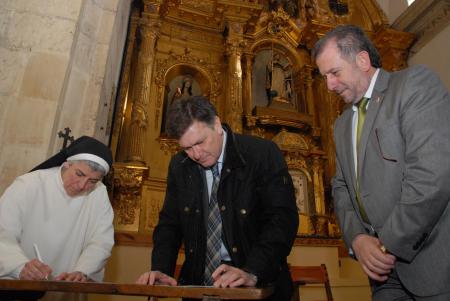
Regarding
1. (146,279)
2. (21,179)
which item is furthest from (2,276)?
(146,279)

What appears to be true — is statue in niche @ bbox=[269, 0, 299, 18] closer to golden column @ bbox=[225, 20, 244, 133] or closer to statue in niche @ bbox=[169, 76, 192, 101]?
golden column @ bbox=[225, 20, 244, 133]

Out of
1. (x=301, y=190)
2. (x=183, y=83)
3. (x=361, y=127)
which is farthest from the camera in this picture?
(x=183, y=83)

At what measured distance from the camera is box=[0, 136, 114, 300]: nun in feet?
7.41

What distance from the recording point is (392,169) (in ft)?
5.03

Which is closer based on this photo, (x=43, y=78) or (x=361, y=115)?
(x=361, y=115)

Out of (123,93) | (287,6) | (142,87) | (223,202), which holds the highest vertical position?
(287,6)

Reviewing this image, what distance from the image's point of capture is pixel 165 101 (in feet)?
25.5

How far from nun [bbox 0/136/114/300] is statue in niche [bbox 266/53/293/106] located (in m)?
6.24

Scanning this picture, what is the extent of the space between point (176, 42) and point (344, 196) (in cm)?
700

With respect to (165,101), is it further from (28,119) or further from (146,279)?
(146,279)

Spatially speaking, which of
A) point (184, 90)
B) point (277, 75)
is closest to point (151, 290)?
point (184, 90)

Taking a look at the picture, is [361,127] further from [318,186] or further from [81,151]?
[318,186]

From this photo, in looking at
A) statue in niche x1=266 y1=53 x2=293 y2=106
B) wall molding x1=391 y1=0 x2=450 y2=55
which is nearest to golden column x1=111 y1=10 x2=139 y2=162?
statue in niche x1=266 y1=53 x2=293 y2=106

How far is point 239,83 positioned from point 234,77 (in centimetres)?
17
